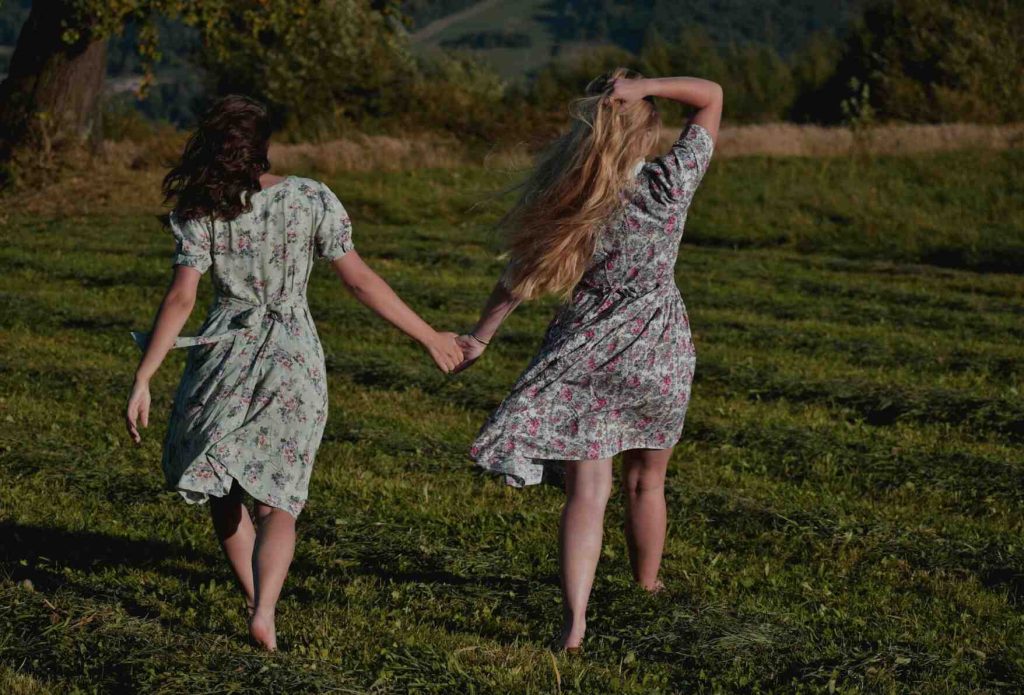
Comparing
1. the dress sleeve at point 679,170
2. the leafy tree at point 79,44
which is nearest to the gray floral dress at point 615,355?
the dress sleeve at point 679,170

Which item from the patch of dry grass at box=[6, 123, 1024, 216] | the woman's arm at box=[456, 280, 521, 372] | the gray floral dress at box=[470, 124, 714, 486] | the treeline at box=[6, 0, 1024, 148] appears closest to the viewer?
the gray floral dress at box=[470, 124, 714, 486]

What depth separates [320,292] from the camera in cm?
1367

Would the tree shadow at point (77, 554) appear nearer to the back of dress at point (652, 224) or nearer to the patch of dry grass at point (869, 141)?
the back of dress at point (652, 224)

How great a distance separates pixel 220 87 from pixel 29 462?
40359mm

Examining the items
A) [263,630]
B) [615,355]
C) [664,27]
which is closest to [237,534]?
[263,630]

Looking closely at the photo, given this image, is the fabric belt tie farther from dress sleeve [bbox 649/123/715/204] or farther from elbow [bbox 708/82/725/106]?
elbow [bbox 708/82/725/106]

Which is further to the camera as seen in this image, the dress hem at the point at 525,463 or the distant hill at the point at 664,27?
the distant hill at the point at 664,27

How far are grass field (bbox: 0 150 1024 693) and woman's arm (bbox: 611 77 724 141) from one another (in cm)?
129

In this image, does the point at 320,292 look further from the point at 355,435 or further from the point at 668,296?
the point at 668,296

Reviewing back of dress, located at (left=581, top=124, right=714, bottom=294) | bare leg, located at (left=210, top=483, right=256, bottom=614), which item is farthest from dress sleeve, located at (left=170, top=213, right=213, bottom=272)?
back of dress, located at (left=581, top=124, right=714, bottom=294)

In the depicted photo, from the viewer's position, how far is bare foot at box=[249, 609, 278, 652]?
4500 millimetres

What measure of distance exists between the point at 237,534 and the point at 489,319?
122 cm

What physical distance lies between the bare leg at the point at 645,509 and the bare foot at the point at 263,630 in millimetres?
1454

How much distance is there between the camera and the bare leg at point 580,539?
15.2ft
